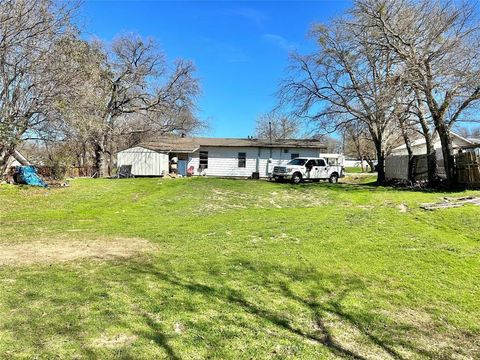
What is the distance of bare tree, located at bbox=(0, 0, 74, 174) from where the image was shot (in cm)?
1406

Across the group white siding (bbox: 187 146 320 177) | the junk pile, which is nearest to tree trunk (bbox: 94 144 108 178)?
white siding (bbox: 187 146 320 177)

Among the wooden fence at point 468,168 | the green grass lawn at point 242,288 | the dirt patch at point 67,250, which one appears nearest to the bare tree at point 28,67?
the green grass lawn at point 242,288

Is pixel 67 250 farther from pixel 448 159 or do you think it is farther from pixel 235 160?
pixel 235 160

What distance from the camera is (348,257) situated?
670cm

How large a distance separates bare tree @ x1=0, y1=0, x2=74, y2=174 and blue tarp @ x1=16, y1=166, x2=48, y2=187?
1.31 metres

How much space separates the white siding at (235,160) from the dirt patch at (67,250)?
73.7 ft

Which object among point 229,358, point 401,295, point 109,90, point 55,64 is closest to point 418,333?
point 401,295

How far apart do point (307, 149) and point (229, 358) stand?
27329mm

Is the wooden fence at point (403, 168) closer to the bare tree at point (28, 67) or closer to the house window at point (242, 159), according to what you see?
the house window at point (242, 159)

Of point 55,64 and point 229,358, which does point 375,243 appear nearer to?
point 229,358

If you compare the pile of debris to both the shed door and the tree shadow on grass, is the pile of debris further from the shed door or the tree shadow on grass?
the shed door

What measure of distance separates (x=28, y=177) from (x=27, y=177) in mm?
43

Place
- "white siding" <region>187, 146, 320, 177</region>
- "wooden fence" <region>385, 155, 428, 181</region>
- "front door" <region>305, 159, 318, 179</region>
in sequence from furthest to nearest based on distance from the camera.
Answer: "white siding" <region>187, 146, 320, 177</region>
"front door" <region>305, 159, 318, 179</region>
"wooden fence" <region>385, 155, 428, 181</region>

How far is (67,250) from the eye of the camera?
6.55 metres
